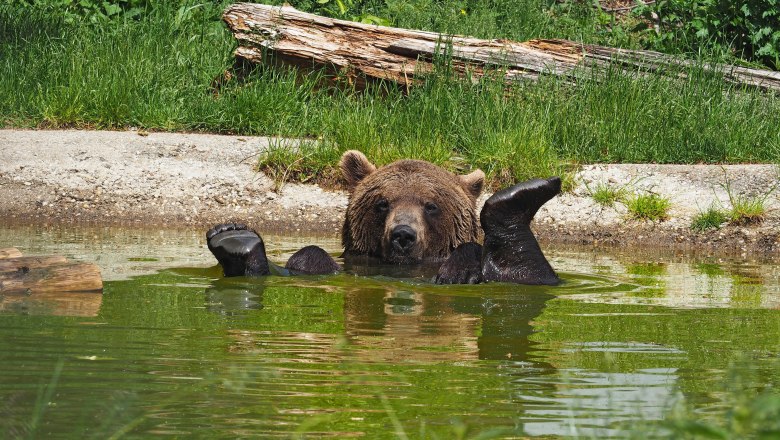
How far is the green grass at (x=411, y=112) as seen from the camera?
10750 mm

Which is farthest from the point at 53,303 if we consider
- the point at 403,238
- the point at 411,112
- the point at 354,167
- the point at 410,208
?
the point at 411,112

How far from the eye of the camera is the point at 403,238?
6773 mm

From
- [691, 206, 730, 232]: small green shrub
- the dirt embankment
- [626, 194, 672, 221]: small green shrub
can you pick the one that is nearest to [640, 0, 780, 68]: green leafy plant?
the dirt embankment

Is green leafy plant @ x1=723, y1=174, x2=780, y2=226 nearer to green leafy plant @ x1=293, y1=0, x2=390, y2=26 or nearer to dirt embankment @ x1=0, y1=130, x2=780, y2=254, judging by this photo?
dirt embankment @ x1=0, y1=130, x2=780, y2=254

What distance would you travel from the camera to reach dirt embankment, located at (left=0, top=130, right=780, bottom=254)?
10016 millimetres

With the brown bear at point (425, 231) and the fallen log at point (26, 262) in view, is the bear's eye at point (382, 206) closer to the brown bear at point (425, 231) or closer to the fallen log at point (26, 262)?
the brown bear at point (425, 231)

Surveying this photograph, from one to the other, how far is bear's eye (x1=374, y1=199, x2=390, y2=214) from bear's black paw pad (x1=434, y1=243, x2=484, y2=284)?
891 millimetres

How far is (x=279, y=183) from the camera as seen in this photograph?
418 inches

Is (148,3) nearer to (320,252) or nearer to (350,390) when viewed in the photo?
(320,252)

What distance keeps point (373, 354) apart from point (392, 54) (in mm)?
8267

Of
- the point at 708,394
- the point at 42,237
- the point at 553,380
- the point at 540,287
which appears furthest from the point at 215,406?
the point at 42,237

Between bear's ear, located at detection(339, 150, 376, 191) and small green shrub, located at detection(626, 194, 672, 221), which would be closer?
bear's ear, located at detection(339, 150, 376, 191)

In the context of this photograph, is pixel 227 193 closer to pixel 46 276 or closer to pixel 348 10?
pixel 348 10

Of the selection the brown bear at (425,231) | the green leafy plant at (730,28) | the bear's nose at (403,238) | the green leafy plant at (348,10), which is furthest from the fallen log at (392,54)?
the bear's nose at (403,238)
